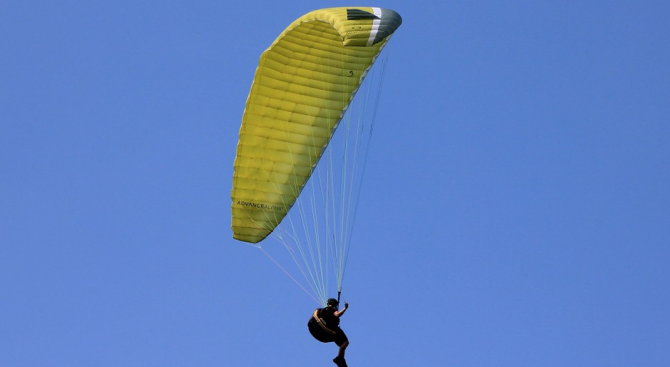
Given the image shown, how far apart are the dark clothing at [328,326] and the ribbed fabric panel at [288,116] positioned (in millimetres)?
3820

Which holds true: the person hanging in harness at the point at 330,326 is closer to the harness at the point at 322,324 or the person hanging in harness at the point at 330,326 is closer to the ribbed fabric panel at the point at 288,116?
the harness at the point at 322,324

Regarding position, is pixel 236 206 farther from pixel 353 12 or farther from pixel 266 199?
pixel 353 12

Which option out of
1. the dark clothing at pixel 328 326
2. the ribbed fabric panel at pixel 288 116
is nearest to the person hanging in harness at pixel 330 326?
the dark clothing at pixel 328 326

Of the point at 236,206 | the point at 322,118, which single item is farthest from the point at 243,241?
the point at 322,118

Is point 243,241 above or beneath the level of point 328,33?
beneath

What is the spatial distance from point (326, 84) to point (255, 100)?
1612 millimetres

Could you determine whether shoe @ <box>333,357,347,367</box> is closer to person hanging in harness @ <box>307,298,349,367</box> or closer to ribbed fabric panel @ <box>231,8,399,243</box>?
person hanging in harness @ <box>307,298,349,367</box>

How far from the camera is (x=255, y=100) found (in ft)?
95.2

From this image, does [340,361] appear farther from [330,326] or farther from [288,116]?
[288,116]

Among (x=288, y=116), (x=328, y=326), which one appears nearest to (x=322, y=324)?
(x=328, y=326)

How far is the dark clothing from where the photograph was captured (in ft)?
88.1

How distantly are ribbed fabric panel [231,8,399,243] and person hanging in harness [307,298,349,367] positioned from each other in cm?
377

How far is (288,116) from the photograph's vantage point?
29.7 meters

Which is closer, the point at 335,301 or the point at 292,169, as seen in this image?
the point at 335,301
